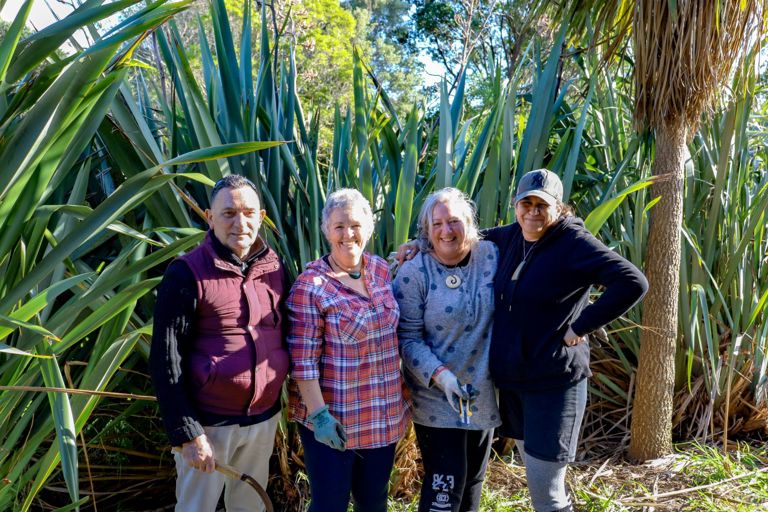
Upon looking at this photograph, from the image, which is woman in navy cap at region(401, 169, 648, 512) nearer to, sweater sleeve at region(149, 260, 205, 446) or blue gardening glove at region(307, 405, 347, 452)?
blue gardening glove at region(307, 405, 347, 452)

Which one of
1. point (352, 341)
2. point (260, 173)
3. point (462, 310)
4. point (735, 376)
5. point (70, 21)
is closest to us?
point (70, 21)

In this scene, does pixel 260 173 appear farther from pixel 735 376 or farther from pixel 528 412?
pixel 735 376

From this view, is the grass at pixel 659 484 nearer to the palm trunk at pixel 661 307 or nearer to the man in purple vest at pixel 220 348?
the palm trunk at pixel 661 307

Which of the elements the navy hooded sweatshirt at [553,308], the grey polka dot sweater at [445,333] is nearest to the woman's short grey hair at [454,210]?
the grey polka dot sweater at [445,333]

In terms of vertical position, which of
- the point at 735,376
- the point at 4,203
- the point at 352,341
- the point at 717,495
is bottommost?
the point at 717,495

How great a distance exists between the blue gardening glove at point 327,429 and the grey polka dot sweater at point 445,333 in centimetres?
34

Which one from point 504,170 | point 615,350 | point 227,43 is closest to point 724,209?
point 615,350

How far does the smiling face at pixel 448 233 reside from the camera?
2334 mm

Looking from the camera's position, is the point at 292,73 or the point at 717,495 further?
the point at 292,73

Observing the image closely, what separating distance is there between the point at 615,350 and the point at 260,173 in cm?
223

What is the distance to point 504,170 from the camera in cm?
324

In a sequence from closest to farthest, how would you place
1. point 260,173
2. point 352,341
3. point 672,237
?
point 352,341 → point 260,173 → point 672,237

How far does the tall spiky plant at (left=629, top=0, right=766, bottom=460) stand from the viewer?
9.86 feet

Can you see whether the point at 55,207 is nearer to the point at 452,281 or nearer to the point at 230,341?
the point at 230,341
